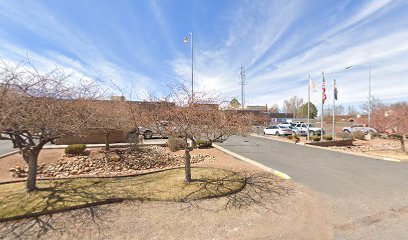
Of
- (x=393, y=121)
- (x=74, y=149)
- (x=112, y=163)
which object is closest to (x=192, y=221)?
(x=112, y=163)

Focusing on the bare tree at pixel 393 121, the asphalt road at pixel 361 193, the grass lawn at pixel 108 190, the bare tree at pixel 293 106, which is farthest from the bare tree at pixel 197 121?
the bare tree at pixel 293 106

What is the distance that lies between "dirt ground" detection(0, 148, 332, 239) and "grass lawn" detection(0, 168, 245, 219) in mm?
430

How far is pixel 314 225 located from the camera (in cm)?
471

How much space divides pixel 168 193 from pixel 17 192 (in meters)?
4.28

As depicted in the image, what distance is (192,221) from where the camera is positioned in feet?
15.6

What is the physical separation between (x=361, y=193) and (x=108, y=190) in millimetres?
7802

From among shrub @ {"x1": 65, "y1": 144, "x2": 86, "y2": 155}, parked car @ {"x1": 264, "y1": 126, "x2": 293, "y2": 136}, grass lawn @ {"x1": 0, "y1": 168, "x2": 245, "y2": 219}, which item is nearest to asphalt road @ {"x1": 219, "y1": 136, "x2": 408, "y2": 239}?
grass lawn @ {"x1": 0, "y1": 168, "x2": 245, "y2": 219}

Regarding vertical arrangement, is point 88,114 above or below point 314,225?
above

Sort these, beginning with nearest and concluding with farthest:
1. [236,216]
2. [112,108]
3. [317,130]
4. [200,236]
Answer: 1. [200,236]
2. [236,216]
3. [112,108]
4. [317,130]

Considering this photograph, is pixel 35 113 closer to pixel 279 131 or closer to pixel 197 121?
pixel 197 121

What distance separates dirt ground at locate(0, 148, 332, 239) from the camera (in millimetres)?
4234

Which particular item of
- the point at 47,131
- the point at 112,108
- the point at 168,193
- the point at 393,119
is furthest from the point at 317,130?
the point at 47,131

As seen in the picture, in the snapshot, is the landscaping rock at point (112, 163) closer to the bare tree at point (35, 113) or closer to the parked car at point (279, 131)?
the bare tree at point (35, 113)

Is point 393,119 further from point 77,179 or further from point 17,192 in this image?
point 17,192
